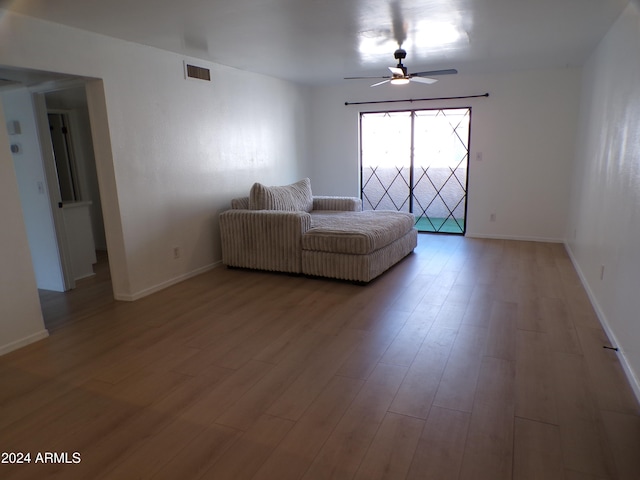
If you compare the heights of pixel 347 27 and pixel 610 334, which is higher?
pixel 347 27

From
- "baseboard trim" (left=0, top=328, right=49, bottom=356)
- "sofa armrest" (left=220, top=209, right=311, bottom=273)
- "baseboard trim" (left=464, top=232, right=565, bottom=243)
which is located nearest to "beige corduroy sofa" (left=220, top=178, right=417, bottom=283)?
"sofa armrest" (left=220, top=209, right=311, bottom=273)

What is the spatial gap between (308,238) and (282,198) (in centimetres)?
92

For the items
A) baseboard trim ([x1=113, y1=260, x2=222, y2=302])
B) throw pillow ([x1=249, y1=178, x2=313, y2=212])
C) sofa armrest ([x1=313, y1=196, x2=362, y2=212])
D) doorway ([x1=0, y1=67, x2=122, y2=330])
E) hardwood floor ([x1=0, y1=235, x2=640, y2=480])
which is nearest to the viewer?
hardwood floor ([x1=0, y1=235, x2=640, y2=480])

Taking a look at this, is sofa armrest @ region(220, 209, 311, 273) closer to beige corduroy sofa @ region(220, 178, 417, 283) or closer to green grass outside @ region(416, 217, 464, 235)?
beige corduroy sofa @ region(220, 178, 417, 283)

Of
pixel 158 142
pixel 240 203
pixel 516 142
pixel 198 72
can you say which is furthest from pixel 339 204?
pixel 516 142

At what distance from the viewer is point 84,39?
3270 mm

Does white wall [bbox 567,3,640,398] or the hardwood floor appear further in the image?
white wall [bbox 567,3,640,398]

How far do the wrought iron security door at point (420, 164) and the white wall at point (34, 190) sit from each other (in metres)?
4.52

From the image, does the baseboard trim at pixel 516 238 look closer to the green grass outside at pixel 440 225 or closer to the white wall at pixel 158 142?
the green grass outside at pixel 440 225

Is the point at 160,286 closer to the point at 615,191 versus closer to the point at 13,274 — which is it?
the point at 13,274

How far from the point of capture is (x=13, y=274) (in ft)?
9.50

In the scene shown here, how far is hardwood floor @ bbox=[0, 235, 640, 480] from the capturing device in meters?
1.76

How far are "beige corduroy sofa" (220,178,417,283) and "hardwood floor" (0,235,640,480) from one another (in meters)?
0.43

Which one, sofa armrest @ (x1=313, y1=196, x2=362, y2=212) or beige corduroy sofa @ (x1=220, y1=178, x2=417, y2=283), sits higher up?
sofa armrest @ (x1=313, y1=196, x2=362, y2=212)
